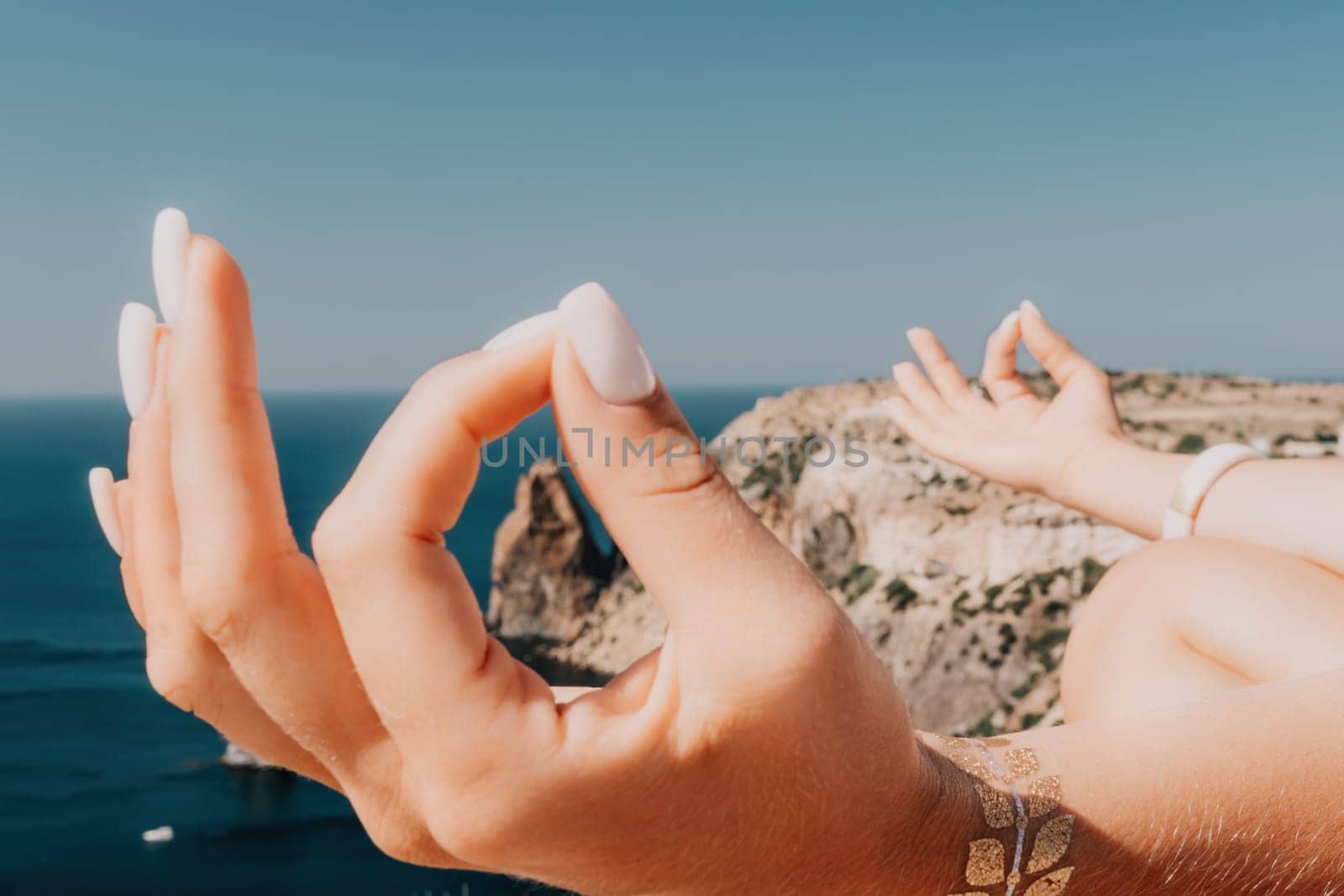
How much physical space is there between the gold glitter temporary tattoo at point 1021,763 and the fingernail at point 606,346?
2.62 ft

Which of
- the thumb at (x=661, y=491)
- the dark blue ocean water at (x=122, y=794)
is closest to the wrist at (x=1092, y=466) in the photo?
the thumb at (x=661, y=491)

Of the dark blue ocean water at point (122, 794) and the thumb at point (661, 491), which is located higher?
the thumb at point (661, 491)

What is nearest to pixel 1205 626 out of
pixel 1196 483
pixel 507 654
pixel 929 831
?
pixel 1196 483

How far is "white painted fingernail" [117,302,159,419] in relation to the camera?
1.25 m

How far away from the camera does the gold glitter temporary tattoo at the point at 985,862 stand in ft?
4.43

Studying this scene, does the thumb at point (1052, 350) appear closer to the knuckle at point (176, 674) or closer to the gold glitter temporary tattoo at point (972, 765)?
the gold glitter temporary tattoo at point (972, 765)

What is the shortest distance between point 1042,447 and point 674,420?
2.58 meters

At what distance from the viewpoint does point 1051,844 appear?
1.37 m

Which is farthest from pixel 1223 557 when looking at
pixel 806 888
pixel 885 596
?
pixel 885 596

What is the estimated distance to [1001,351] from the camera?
3.78 meters

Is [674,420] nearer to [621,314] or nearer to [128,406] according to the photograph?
[621,314]

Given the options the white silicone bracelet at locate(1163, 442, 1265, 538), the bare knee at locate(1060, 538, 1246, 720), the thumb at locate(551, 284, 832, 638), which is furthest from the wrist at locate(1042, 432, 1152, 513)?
the thumb at locate(551, 284, 832, 638)

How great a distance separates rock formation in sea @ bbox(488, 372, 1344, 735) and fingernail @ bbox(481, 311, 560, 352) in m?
19.5

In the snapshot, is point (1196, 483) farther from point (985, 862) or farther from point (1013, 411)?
point (985, 862)
